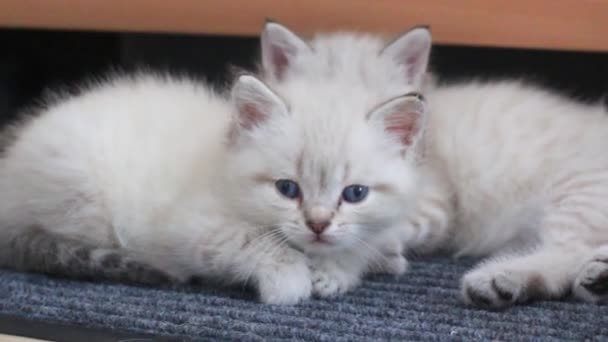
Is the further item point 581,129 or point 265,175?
point 581,129

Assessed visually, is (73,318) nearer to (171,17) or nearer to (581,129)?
(171,17)

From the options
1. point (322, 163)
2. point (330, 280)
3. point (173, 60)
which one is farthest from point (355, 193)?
point (173, 60)

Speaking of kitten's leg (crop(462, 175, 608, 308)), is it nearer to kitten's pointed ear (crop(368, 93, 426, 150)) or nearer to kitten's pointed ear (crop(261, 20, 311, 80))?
kitten's pointed ear (crop(368, 93, 426, 150))

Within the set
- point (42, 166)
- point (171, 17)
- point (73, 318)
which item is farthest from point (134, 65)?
point (73, 318)

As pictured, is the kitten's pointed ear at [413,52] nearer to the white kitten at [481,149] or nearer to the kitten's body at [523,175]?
the white kitten at [481,149]

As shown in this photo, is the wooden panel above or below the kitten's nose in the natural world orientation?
above

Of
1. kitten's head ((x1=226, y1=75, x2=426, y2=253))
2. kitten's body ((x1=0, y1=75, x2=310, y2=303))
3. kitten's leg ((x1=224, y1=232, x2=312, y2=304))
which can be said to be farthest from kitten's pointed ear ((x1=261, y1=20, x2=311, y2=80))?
kitten's leg ((x1=224, y1=232, x2=312, y2=304))
